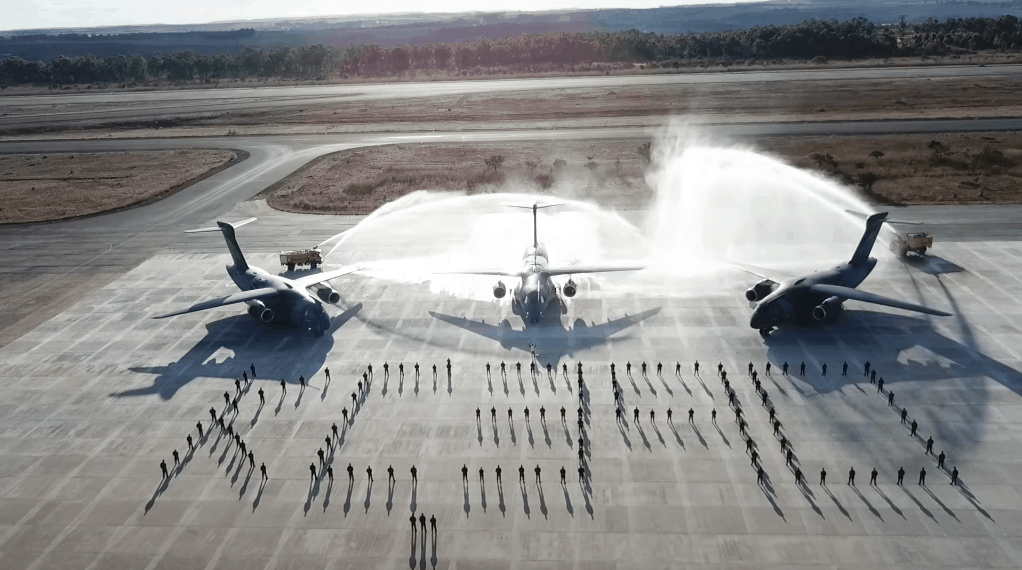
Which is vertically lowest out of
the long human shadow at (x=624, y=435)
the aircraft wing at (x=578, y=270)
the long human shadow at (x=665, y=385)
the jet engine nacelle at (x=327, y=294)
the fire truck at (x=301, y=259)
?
the long human shadow at (x=624, y=435)

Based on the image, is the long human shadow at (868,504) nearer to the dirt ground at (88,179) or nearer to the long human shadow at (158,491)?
the long human shadow at (158,491)

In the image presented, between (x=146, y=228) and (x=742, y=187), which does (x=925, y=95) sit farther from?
(x=146, y=228)

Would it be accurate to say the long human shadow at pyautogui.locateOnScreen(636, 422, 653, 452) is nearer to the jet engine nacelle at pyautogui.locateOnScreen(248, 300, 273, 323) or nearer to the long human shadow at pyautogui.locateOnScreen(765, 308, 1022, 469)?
the long human shadow at pyautogui.locateOnScreen(765, 308, 1022, 469)

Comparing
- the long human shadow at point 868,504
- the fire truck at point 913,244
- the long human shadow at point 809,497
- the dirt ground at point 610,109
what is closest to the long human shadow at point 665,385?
the long human shadow at point 809,497

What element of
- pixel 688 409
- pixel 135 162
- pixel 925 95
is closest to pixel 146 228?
pixel 135 162

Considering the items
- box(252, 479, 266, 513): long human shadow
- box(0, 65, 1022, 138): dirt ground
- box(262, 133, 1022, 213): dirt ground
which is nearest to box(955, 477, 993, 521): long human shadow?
box(252, 479, 266, 513): long human shadow

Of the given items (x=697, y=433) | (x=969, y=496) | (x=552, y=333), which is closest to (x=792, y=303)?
(x=697, y=433)

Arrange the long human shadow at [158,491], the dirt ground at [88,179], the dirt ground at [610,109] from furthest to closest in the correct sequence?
the dirt ground at [610,109] < the dirt ground at [88,179] < the long human shadow at [158,491]
